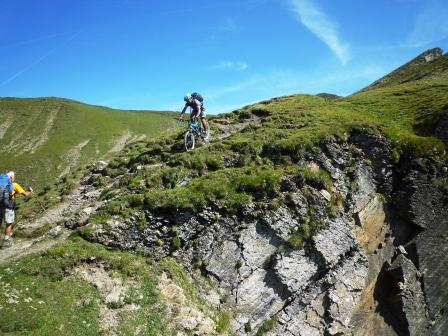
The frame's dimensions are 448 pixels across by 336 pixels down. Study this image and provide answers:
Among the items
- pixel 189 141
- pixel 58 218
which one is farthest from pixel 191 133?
pixel 58 218

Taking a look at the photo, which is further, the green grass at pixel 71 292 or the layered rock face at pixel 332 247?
the layered rock face at pixel 332 247

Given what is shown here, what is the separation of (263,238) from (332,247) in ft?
17.2

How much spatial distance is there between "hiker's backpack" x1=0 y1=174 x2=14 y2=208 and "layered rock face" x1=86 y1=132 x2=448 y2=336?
195 inches

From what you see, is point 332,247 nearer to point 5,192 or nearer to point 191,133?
point 191,133

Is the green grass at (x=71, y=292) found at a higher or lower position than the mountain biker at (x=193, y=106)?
lower

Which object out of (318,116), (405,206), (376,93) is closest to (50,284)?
(405,206)

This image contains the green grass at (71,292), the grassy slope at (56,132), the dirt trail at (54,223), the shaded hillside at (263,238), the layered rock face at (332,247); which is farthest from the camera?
the grassy slope at (56,132)

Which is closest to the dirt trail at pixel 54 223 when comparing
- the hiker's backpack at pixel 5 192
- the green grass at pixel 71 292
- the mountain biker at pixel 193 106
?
the green grass at pixel 71 292

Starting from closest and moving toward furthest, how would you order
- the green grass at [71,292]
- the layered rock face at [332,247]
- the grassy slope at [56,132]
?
the green grass at [71,292] → the layered rock face at [332,247] → the grassy slope at [56,132]

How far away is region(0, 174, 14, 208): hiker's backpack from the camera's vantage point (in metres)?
21.1

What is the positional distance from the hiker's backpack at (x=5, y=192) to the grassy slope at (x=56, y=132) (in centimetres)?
7273

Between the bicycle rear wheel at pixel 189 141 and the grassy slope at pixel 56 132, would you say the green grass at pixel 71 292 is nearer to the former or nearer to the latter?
the bicycle rear wheel at pixel 189 141

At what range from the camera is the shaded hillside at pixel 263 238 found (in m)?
19.3

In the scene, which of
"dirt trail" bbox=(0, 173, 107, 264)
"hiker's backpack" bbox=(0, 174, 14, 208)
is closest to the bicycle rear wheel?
"dirt trail" bbox=(0, 173, 107, 264)
